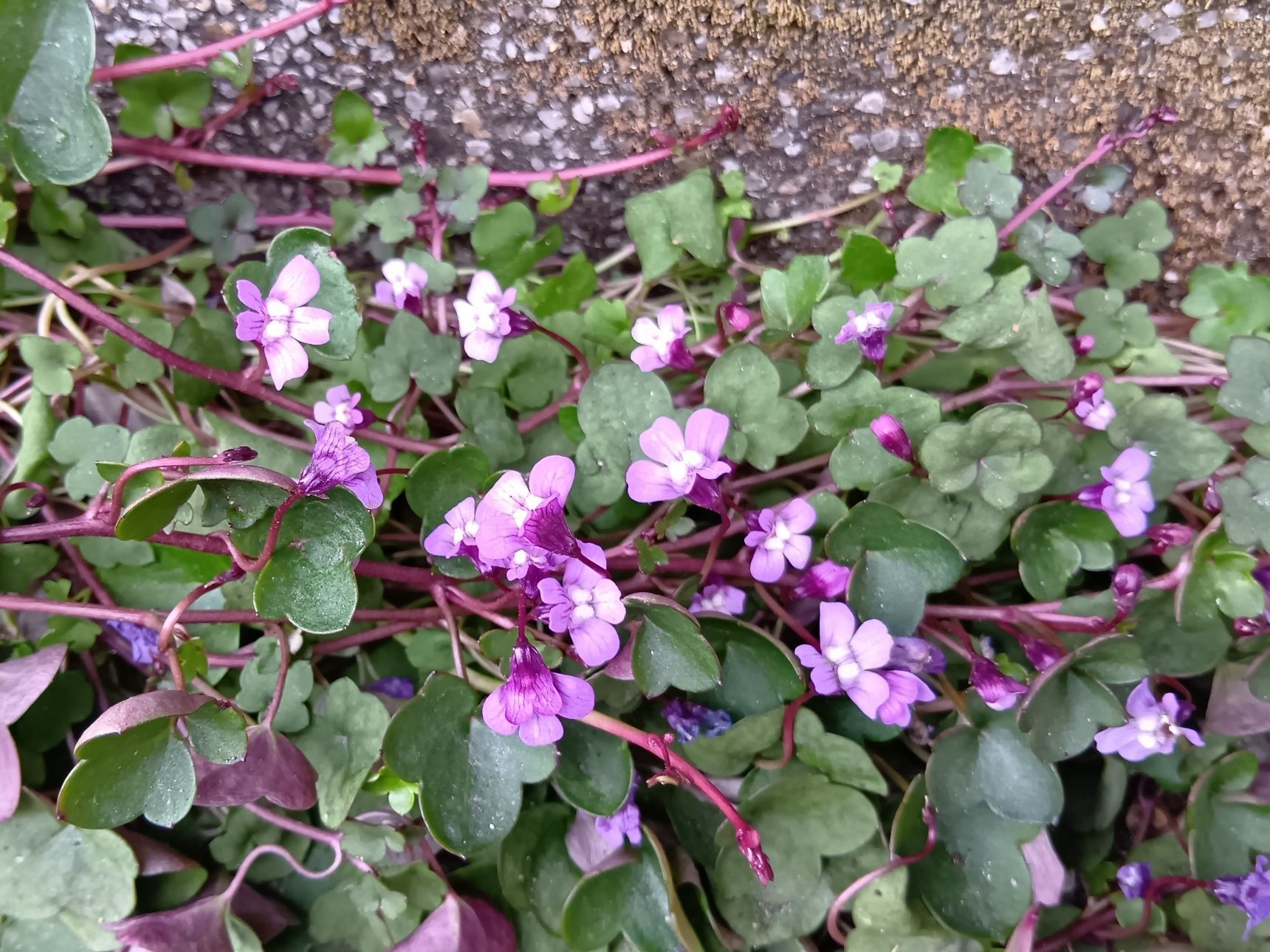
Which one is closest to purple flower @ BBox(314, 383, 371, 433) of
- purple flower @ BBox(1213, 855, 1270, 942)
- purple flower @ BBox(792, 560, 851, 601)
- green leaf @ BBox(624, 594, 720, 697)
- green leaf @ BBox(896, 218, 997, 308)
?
green leaf @ BBox(624, 594, 720, 697)

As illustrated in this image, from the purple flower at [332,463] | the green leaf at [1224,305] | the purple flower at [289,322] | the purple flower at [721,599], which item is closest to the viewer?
the purple flower at [332,463]

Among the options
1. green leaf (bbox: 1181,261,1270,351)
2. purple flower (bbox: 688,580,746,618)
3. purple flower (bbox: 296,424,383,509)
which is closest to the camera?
purple flower (bbox: 296,424,383,509)

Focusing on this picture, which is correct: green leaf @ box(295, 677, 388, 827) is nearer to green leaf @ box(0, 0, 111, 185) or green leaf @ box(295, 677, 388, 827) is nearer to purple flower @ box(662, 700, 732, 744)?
purple flower @ box(662, 700, 732, 744)

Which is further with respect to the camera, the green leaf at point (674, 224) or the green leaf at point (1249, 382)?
the green leaf at point (674, 224)

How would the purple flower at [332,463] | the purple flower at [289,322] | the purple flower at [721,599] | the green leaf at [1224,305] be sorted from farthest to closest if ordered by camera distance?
1. the green leaf at [1224,305]
2. the purple flower at [721,599]
3. the purple flower at [289,322]
4. the purple flower at [332,463]

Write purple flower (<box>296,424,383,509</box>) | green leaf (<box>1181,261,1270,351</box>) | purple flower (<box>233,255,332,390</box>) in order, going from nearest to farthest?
purple flower (<box>296,424,383,509</box>)
purple flower (<box>233,255,332,390</box>)
green leaf (<box>1181,261,1270,351</box>)

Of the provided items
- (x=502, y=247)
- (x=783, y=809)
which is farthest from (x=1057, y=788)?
(x=502, y=247)

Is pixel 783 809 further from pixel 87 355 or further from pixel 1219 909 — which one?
pixel 87 355

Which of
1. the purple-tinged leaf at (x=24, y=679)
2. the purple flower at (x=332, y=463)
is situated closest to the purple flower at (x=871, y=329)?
the purple flower at (x=332, y=463)

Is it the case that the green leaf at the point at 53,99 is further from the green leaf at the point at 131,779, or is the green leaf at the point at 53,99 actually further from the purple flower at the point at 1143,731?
the purple flower at the point at 1143,731
